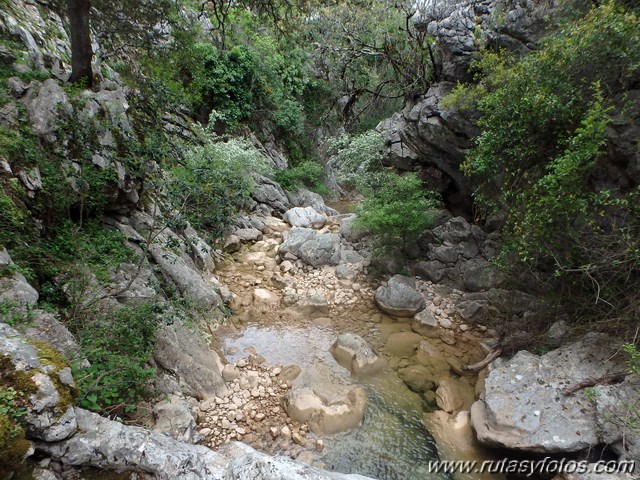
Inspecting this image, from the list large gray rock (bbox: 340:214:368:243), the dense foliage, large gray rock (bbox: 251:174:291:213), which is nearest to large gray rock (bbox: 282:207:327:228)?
large gray rock (bbox: 251:174:291:213)

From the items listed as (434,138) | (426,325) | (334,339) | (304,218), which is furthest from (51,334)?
(304,218)

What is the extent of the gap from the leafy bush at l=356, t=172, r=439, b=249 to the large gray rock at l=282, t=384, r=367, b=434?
4.41 metres

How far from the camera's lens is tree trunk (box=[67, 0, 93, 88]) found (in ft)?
18.4

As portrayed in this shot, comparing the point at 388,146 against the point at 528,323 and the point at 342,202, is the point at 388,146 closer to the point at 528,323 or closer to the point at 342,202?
the point at 528,323

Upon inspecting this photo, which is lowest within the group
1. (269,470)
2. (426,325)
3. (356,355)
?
(426,325)

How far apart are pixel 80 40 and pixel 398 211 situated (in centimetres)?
747

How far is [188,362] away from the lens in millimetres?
5344

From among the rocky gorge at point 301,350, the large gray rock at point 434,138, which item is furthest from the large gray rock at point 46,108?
the large gray rock at point 434,138

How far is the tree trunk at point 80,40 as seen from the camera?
561 cm

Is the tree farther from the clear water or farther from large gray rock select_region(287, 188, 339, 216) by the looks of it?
large gray rock select_region(287, 188, 339, 216)

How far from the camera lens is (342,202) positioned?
20328mm

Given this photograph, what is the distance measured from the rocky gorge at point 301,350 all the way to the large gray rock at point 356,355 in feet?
0.10

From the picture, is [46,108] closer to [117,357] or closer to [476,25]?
[117,357]

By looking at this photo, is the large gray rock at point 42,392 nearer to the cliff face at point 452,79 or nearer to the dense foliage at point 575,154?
the dense foliage at point 575,154
